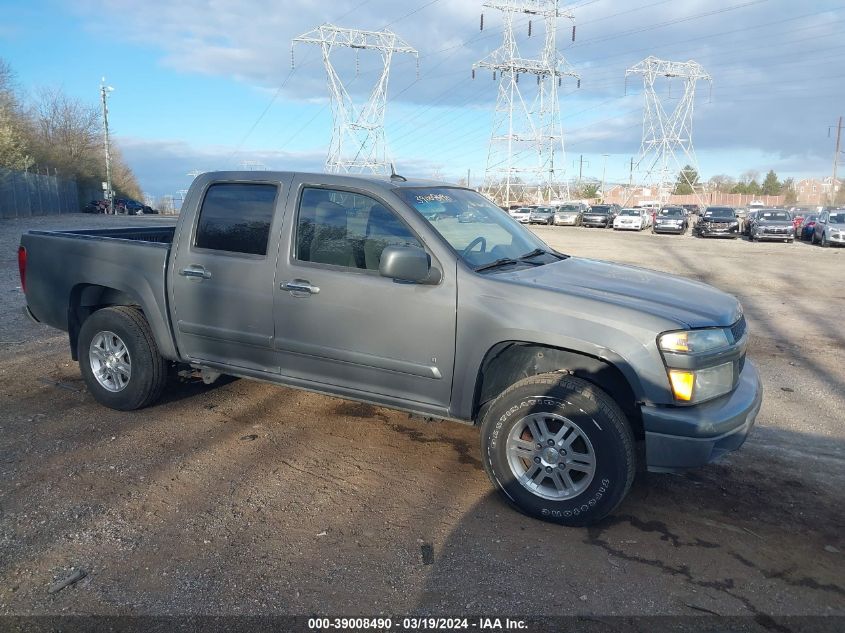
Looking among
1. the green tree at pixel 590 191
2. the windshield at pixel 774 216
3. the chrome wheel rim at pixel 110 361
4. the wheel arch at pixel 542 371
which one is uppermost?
the green tree at pixel 590 191

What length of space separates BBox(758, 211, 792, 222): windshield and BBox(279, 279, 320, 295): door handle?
32.7m

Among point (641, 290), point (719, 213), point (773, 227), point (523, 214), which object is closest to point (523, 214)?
point (523, 214)

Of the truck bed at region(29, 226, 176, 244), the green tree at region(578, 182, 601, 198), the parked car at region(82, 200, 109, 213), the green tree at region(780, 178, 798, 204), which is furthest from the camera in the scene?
the green tree at region(578, 182, 601, 198)

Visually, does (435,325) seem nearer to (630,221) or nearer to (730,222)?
(730,222)

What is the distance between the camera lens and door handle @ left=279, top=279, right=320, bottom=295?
430cm

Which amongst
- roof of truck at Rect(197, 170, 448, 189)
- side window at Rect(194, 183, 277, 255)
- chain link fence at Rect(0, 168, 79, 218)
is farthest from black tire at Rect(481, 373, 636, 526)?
chain link fence at Rect(0, 168, 79, 218)

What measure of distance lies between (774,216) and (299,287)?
33362 millimetres

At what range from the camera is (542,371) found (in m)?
3.92

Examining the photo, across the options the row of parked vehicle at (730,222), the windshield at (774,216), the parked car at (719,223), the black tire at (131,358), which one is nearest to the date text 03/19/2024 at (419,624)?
the black tire at (131,358)

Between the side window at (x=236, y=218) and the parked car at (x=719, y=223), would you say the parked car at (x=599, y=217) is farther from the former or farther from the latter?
the side window at (x=236, y=218)

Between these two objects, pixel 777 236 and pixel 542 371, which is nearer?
pixel 542 371

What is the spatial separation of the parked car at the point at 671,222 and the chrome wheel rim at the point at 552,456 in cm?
3656

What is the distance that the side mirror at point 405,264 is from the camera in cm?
380

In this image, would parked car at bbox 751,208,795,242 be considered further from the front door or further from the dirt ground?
the front door
